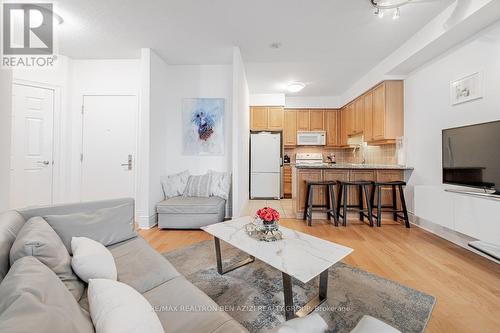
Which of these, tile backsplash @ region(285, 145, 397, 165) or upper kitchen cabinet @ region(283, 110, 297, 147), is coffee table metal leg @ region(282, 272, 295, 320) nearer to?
tile backsplash @ region(285, 145, 397, 165)

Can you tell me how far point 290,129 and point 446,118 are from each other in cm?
341

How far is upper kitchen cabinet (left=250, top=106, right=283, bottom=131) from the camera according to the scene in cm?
554

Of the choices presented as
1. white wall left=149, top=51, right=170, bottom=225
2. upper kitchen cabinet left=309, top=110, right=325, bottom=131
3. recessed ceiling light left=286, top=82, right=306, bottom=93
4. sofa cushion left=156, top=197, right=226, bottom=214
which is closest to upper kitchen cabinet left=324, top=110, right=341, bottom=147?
upper kitchen cabinet left=309, top=110, right=325, bottom=131

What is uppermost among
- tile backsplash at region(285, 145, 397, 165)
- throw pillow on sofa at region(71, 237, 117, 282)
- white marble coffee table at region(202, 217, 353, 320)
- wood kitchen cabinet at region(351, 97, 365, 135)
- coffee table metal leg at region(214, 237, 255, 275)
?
wood kitchen cabinet at region(351, 97, 365, 135)

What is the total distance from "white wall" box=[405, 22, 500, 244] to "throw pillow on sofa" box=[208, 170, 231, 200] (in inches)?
110

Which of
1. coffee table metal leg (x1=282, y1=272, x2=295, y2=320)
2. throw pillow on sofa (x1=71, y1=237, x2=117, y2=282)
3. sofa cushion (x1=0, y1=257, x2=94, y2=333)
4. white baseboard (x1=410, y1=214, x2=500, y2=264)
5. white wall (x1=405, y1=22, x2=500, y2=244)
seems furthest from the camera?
white baseboard (x1=410, y1=214, x2=500, y2=264)

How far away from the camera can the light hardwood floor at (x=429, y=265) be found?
142cm

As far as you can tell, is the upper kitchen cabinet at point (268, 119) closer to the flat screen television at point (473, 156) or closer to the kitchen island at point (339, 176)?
the kitchen island at point (339, 176)

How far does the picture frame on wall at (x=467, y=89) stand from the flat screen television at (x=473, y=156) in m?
0.45

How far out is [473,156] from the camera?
7.06ft

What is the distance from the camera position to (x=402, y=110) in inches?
144

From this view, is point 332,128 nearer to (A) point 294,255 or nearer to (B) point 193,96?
(B) point 193,96

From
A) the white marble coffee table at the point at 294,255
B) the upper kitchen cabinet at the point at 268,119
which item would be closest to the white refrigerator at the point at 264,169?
the upper kitchen cabinet at the point at 268,119

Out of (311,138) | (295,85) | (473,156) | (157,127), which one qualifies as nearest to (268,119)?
(295,85)
